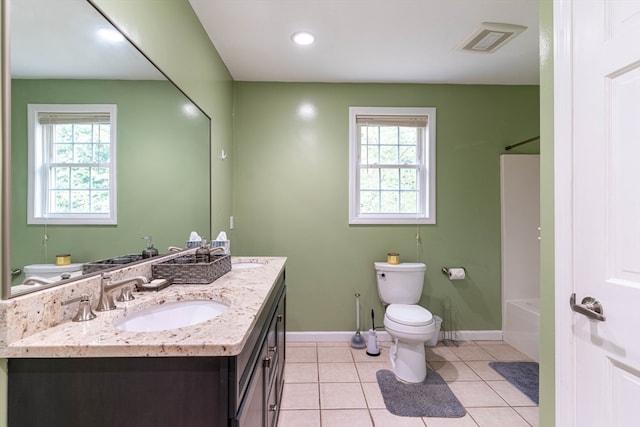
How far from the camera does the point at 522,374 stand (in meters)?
2.15

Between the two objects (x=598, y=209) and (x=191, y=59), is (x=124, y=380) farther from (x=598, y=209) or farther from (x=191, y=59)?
(x=191, y=59)

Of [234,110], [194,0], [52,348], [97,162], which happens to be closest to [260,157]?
[234,110]

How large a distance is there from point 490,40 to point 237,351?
8.34 feet

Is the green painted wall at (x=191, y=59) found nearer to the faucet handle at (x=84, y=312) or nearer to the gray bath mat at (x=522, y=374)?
the faucet handle at (x=84, y=312)

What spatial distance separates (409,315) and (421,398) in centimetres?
51

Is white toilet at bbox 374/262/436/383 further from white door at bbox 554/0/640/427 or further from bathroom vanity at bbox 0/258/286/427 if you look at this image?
bathroom vanity at bbox 0/258/286/427

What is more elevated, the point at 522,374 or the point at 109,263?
the point at 109,263

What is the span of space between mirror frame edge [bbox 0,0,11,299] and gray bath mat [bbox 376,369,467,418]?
193 centimetres

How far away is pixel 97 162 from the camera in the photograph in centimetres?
104

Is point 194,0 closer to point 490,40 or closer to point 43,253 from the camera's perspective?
point 43,253

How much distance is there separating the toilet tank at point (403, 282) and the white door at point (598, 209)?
148 centimetres

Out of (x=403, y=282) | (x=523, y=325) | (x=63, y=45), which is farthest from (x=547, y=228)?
(x=523, y=325)

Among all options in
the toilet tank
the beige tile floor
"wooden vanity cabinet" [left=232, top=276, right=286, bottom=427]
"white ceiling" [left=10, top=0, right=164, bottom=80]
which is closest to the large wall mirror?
"white ceiling" [left=10, top=0, right=164, bottom=80]

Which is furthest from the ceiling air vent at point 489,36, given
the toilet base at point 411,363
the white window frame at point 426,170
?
the toilet base at point 411,363
